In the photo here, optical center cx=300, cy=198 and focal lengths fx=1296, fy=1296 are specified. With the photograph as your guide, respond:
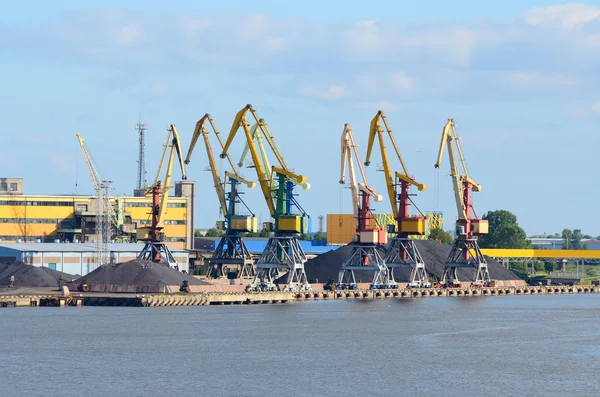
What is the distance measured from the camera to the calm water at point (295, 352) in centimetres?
6122

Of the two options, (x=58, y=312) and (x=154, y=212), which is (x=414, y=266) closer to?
(x=154, y=212)

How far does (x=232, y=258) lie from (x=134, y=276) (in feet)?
83.3

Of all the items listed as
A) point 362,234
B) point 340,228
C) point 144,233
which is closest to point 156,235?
point 144,233

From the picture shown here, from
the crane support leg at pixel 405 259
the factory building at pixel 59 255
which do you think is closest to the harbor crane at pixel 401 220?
the crane support leg at pixel 405 259

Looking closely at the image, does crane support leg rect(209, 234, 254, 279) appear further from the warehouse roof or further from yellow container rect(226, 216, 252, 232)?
the warehouse roof

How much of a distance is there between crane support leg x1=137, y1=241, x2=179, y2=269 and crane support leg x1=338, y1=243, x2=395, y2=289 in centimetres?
1825

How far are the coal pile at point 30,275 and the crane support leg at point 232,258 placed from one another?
1982cm

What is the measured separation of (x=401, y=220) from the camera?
13350 cm

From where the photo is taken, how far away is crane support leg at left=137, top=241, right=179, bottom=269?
138750 millimetres

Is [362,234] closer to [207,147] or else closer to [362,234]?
[362,234]

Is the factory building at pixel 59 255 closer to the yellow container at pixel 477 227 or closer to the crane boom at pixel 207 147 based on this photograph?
the crane boom at pixel 207 147

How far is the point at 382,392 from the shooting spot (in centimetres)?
6006

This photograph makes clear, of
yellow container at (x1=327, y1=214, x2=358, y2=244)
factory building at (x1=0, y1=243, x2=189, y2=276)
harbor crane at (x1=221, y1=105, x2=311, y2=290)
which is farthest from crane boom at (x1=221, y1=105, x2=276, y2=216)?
yellow container at (x1=327, y1=214, x2=358, y2=244)

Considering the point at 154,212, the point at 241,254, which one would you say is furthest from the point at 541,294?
the point at 154,212
